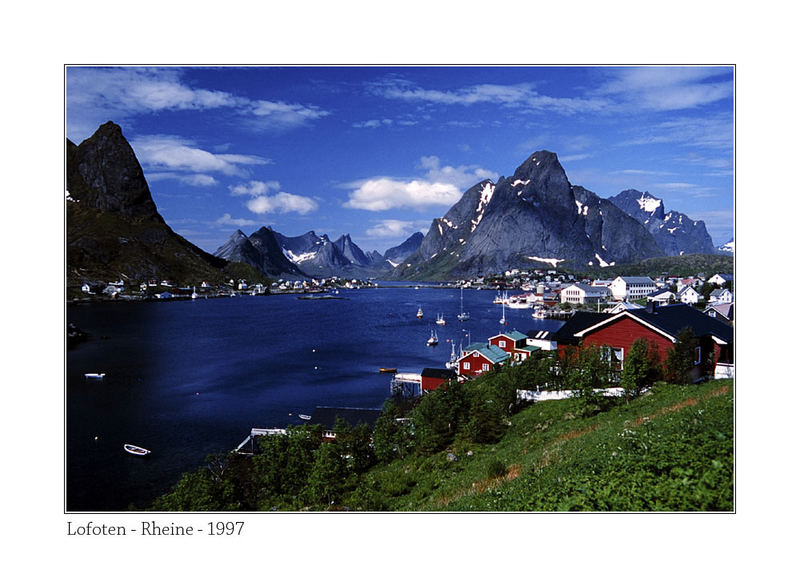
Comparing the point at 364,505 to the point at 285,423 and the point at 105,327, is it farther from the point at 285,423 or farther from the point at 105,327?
the point at 105,327

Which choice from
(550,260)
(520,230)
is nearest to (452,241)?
(520,230)

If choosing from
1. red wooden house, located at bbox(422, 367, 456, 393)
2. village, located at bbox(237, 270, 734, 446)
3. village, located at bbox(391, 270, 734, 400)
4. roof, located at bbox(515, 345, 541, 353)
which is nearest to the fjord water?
village, located at bbox(237, 270, 734, 446)

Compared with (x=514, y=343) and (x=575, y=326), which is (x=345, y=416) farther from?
(x=514, y=343)

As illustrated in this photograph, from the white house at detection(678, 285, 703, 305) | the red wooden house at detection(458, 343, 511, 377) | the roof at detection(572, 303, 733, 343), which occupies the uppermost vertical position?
the white house at detection(678, 285, 703, 305)

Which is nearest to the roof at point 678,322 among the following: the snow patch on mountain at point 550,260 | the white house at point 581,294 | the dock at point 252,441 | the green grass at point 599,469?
the green grass at point 599,469

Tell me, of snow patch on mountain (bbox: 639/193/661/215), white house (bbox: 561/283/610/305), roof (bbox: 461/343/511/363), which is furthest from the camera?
white house (bbox: 561/283/610/305)

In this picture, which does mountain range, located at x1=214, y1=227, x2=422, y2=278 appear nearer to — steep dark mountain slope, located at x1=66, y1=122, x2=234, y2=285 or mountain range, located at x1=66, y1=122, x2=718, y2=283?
mountain range, located at x1=66, y1=122, x2=718, y2=283

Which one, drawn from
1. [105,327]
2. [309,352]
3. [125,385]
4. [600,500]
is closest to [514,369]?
[600,500]
